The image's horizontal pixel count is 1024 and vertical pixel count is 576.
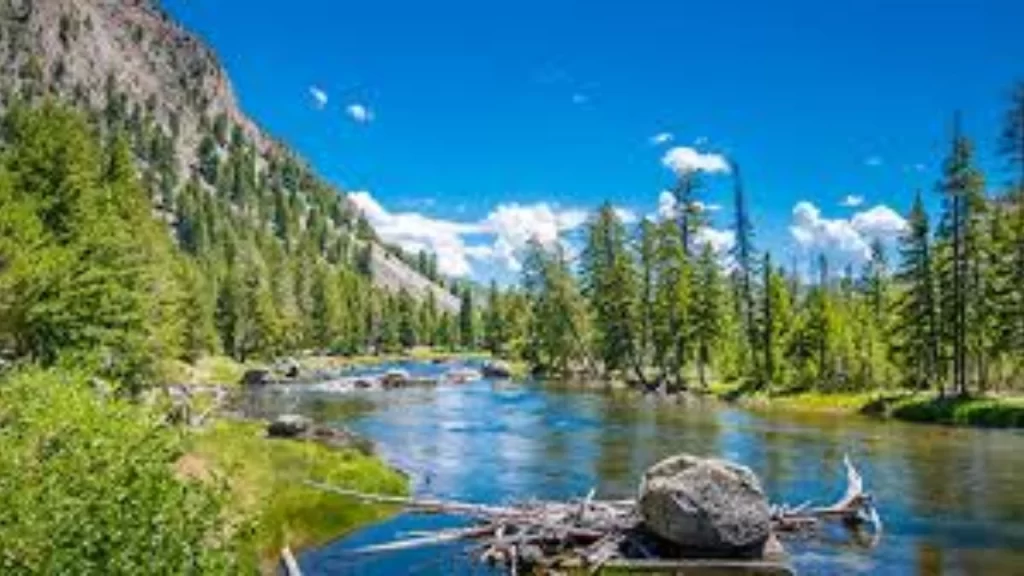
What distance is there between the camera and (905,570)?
98.5 ft

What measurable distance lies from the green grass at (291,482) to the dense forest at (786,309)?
4498cm

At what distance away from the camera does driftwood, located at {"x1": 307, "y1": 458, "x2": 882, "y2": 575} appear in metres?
29.4

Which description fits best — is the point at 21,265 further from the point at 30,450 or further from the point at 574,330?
the point at 574,330

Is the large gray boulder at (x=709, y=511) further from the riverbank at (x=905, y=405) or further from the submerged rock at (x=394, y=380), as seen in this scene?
the submerged rock at (x=394, y=380)

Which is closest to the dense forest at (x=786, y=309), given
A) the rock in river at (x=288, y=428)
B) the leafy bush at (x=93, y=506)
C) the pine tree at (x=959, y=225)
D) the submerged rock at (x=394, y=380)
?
the pine tree at (x=959, y=225)

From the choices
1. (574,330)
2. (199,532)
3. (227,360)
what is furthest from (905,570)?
(227,360)

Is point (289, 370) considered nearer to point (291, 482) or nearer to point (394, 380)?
point (394, 380)

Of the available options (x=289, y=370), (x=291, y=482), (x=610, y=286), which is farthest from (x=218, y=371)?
(x=291, y=482)

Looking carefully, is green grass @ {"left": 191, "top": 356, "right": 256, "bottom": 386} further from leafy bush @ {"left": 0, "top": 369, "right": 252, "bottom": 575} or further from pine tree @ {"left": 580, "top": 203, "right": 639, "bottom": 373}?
leafy bush @ {"left": 0, "top": 369, "right": 252, "bottom": 575}

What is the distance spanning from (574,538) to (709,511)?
3617 millimetres

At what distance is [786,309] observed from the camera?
104 m

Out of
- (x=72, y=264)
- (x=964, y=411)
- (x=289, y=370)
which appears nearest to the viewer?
(x=72, y=264)

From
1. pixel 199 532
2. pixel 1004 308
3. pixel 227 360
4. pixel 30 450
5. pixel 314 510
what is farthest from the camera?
pixel 227 360

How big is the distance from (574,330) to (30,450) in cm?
11726
